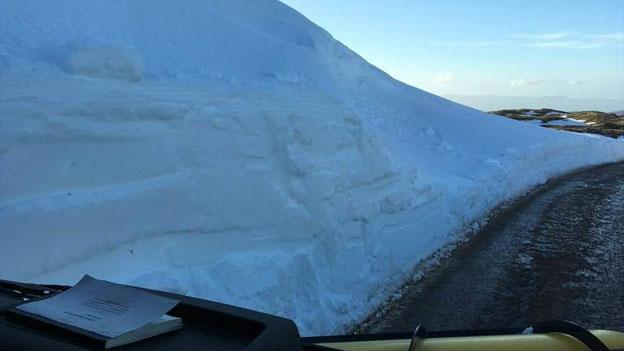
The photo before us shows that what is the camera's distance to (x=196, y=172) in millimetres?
6750

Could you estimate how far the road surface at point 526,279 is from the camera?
19.3 ft

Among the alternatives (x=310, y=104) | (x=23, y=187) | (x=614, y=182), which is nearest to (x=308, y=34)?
(x=310, y=104)

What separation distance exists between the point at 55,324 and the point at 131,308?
0.24m

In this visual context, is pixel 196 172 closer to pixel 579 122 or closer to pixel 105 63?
pixel 105 63

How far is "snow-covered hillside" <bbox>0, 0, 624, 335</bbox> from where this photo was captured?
5.38 metres

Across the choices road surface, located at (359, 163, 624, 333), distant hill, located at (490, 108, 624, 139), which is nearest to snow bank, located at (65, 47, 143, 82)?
road surface, located at (359, 163, 624, 333)

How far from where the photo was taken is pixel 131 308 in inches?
80.1

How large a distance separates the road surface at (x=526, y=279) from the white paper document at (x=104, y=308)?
3917 millimetres

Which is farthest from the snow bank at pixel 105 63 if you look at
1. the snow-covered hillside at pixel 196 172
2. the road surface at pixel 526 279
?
the road surface at pixel 526 279

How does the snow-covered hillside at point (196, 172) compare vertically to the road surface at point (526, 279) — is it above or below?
above

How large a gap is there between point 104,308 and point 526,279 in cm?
602

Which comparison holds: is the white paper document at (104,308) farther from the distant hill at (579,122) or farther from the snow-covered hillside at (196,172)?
the distant hill at (579,122)

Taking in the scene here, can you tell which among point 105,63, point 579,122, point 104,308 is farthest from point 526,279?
point 579,122

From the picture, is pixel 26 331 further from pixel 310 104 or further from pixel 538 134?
pixel 538 134
